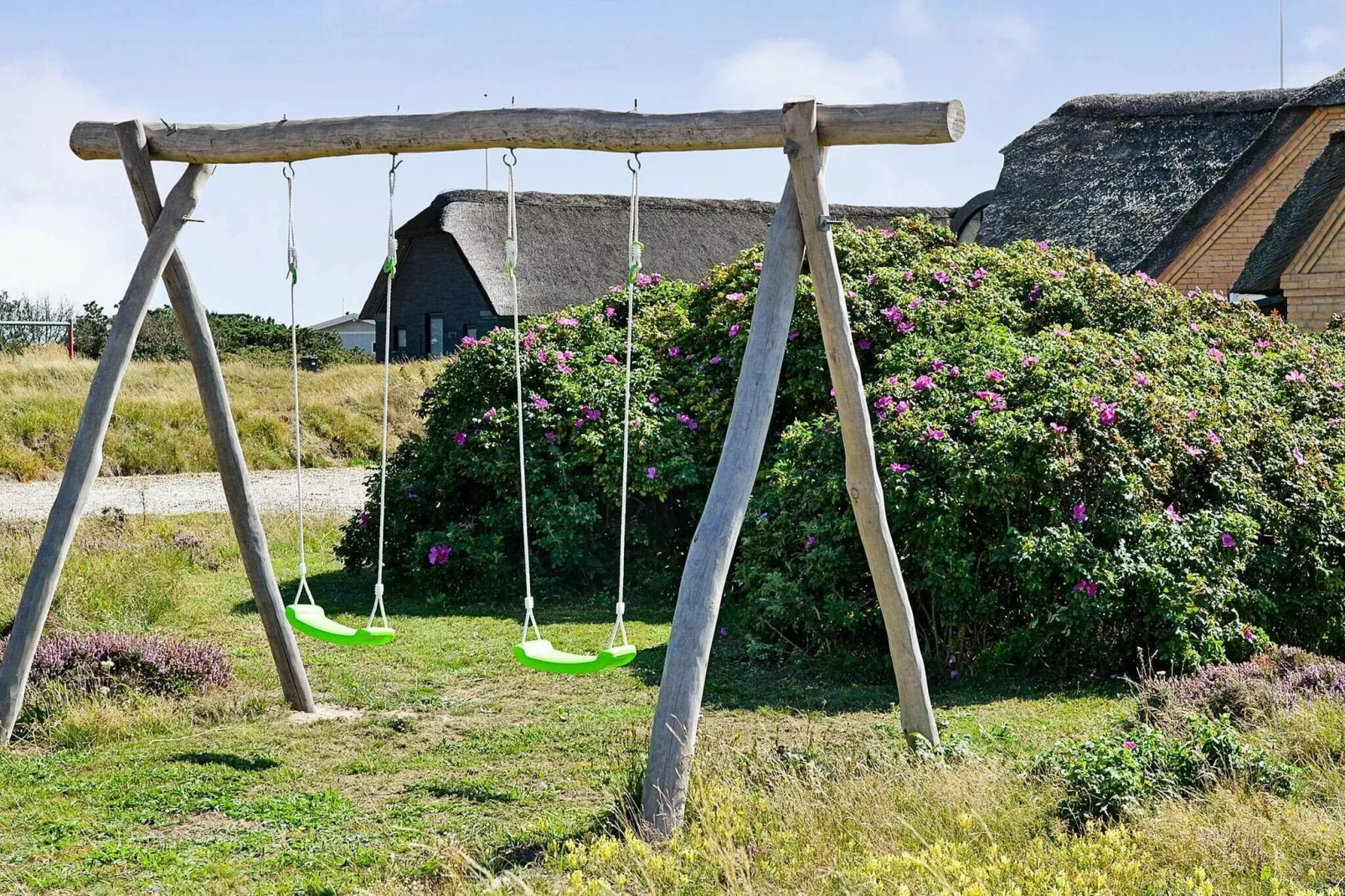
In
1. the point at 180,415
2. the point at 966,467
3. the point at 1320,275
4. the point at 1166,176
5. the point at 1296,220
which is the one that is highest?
the point at 1166,176

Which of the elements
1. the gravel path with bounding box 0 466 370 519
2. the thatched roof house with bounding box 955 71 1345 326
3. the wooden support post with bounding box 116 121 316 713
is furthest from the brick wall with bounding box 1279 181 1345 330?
the wooden support post with bounding box 116 121 316 713

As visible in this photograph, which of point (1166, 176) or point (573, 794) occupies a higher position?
point (1166, 176)

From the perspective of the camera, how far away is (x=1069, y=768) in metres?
5.21

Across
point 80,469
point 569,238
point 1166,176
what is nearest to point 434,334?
point 569,238

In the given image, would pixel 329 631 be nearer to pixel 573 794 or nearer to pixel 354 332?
pixel 573 794

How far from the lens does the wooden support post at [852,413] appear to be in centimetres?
555

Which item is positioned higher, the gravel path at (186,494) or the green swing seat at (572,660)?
the gravel path at (186,494)

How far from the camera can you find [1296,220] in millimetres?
17875

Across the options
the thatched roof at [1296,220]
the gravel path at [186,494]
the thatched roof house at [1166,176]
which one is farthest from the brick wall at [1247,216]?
the gravel path at [186,494]

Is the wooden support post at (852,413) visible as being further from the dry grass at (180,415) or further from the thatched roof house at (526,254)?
the thatched roof house at (526,254)

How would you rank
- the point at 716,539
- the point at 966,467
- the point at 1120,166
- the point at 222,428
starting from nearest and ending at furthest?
the point at 716,539, the point at 222,428, the point at 966,467, the point at 1120,166

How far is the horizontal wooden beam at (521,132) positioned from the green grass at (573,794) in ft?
8.72

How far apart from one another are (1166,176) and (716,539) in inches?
877

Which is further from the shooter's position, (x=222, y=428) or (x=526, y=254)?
(x=526, y=254)
